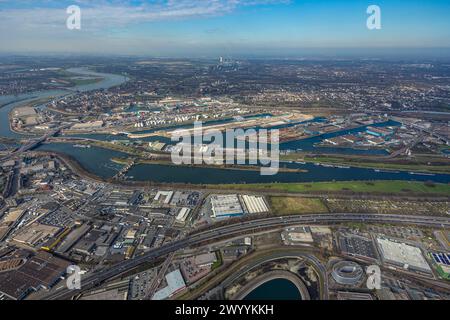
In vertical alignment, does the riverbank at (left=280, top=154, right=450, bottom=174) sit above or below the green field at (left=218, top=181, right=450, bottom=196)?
above

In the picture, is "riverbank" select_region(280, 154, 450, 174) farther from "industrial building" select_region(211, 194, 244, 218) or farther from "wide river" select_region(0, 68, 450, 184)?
"industrial building" select_region(211, 194, 244, 218)

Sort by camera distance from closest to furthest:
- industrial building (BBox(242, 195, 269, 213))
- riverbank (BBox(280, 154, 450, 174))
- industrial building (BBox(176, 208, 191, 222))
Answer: industrial building (BBox(176, 208, 191, 222)) < industrial building (BBox(242, 195, 269, 213)) < riverbank (BBox(280, 154, 450, 174))

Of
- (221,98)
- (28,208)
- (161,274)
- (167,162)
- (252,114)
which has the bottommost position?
(161,274)

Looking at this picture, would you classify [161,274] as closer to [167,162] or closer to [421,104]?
[167,162]

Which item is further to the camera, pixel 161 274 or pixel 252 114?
pixel 252 114

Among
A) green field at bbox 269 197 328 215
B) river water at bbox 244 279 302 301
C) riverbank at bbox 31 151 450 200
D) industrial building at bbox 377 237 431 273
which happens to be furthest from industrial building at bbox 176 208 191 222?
industrial building at bbox 377 237 431 273

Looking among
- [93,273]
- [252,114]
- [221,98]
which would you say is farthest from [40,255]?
[221,98]

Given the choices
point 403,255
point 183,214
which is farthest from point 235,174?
point 403,255
